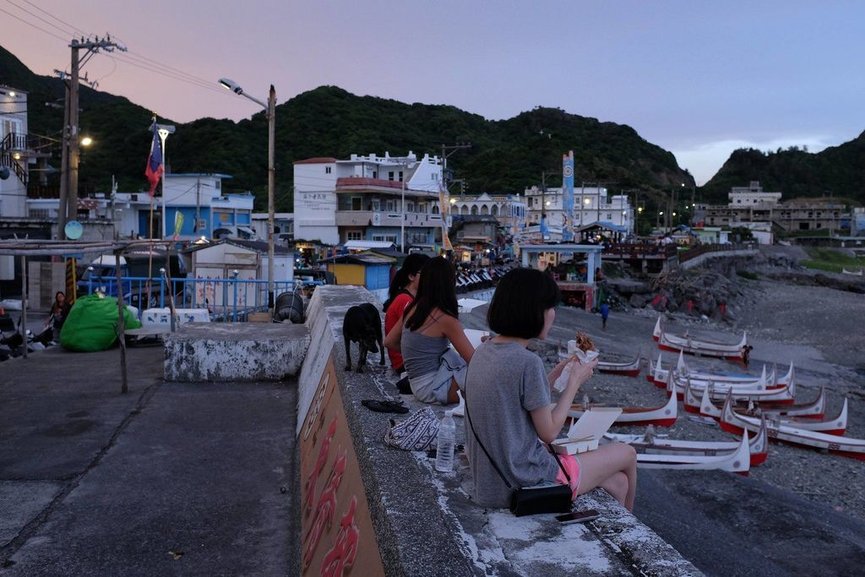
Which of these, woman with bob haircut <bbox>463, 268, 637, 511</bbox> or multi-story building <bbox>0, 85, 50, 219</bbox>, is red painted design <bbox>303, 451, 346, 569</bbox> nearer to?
woman with bob haircut <bbox>463, 268, 637, 511</bbox>

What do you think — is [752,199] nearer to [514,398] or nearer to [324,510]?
[324,510]

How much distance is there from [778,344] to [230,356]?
113 feet

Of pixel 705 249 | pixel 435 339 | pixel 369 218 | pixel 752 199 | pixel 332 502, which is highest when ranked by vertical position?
pixel 752 199

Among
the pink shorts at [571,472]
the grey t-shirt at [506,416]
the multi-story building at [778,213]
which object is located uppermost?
the multi-story building at [778,213]

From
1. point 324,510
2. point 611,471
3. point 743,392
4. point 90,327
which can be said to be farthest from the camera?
point 743,392

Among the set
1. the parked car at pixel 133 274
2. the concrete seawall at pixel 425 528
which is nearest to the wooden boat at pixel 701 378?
the parked car at pixel 133 274

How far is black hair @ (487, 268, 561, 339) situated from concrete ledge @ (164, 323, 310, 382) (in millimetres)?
6518

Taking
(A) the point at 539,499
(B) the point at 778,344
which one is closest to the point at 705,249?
(B) the point at 778,344

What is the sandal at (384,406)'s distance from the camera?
478cm

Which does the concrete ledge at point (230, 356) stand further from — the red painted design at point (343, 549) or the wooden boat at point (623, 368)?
the wooden boat at point (623, 368)

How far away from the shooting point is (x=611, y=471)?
3992 mm

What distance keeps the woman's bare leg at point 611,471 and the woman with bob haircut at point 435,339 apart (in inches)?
57.5

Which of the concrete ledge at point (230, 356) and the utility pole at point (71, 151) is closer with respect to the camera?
the concrete ledge at point (230, 356)

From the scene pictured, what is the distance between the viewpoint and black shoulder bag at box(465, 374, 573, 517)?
3.25 meters
